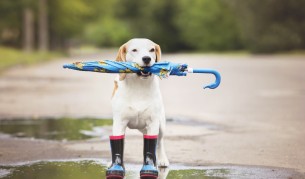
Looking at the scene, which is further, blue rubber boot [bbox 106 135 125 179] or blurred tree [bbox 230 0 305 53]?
blurred tree [bbox 230 0 305 53]

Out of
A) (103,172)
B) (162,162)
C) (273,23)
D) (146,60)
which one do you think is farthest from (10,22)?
(146,60)

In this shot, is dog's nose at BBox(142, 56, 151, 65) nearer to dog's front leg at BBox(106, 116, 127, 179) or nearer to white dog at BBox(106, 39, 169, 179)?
white dog at BBox(106, 39, 169, 179)

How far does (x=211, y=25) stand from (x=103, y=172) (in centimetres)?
7860

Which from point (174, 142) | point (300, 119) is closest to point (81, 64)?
point (174, 142)

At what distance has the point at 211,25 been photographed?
8531 centimetres

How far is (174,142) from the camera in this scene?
395 inches

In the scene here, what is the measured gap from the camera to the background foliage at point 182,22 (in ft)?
191

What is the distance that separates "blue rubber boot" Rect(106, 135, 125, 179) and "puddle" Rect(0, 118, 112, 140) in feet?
10.6

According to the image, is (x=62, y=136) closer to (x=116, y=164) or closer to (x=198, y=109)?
(x=116, y=164)

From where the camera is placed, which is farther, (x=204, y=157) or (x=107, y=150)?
(x=107, y=150)

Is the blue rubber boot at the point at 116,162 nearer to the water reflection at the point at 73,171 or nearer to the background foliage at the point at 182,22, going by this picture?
→ the water reflection at the point at 73,171

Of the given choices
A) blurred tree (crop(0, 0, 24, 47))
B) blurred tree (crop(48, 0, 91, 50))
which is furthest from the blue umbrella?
blurred tree (crop(48, 0, 91, 50))

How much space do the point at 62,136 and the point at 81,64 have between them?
3490 millimetres

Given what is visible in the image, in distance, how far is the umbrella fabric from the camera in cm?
701
